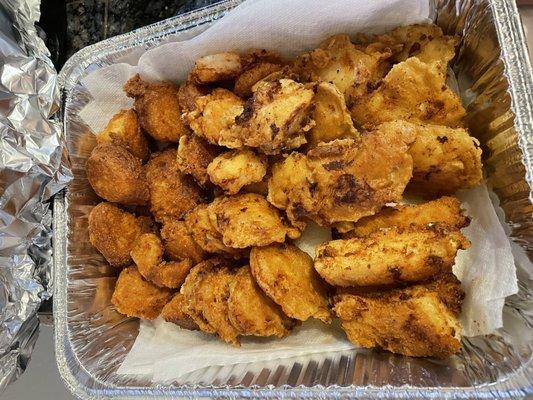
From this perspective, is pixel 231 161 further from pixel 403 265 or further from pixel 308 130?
pixel 403 265

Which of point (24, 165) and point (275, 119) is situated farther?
point (24, 165)

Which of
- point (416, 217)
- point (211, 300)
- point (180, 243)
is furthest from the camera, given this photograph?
point (180, 243)

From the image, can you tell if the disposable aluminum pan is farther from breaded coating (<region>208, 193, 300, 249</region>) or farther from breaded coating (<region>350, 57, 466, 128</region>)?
breaded coating (<region>208, 193, 300, 249</region>)

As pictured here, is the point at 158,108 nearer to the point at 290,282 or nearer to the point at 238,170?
the point at 238,170

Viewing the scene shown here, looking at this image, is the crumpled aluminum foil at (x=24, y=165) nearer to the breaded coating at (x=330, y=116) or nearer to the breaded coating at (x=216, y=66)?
the breaded coating at (x=216, y=66)

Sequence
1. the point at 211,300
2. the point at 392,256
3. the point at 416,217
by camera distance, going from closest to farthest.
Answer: the point at 392,256, the point at 416,217, the point at 211,300

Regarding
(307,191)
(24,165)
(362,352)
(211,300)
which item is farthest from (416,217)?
(24,165)

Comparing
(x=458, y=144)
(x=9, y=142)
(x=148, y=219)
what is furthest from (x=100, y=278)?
(x=458, y=144)
